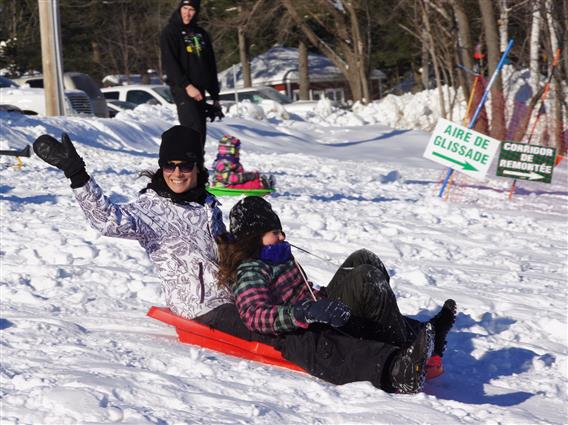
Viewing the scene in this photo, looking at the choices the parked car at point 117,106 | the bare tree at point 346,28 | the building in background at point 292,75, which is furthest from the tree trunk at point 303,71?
the parked car at point 117,106

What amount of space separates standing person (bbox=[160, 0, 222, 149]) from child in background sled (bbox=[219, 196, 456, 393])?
153 inches

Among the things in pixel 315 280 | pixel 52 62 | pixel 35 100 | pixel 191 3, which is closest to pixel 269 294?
pixel 315 280

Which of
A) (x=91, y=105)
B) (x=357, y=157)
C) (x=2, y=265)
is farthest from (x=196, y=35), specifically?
(x=91, y=105)

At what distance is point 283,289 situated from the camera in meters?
4.45

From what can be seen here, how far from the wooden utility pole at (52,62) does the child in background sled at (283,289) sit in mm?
13351

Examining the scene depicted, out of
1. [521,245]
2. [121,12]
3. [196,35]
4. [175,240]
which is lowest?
[521,245]

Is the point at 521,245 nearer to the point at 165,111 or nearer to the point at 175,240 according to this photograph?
the point at 175,240

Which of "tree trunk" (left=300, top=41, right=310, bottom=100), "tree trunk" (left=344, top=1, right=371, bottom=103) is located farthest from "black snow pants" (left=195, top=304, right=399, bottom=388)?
"tree trunk" (left=300, top=41, right=310, bottom=100)

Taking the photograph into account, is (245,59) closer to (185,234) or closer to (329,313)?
(185,234)

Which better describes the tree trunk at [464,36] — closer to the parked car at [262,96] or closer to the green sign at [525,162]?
the green sign at [525,162]

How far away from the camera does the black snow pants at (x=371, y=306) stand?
436 cm

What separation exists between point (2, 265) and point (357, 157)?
36.7 ft

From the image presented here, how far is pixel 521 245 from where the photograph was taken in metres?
8.12

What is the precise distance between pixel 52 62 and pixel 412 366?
14.5 metres
